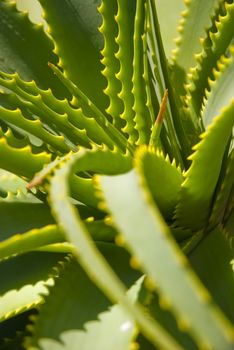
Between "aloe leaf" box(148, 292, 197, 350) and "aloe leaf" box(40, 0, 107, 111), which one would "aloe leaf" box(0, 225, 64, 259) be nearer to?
"aloe leaf" box(148, 292, 197, 350)

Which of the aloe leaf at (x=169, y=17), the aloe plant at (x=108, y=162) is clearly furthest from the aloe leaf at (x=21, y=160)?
the aloe leaf at (x=169, y=17)

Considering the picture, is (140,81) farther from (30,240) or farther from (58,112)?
(30,240)

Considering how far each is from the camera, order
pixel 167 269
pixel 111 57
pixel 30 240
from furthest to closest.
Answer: pixel 111 57 < pixel 30 240 < pixel 167 269

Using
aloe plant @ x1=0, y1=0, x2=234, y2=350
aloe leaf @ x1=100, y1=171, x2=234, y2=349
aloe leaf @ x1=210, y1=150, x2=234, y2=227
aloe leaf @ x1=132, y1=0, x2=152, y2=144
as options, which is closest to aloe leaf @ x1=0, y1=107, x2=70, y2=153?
aloe plant @ x1=0, y1=0, x2=234, y2=350

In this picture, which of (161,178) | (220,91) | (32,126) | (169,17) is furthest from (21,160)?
(169,17)

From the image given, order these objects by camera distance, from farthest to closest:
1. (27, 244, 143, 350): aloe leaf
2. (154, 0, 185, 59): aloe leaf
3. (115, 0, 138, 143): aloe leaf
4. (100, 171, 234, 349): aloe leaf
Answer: (154, 0, 185, 59): aloe leaf < (115, 0, 138, 143): aloe leaf < (27, 244, 143, 350): aloe leaf < (100, 171, 234, 349): aloe leaf

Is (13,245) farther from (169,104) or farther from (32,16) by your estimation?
(32,16)

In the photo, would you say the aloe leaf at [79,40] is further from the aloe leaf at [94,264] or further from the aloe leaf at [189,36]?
the aloe leaf at [94,264]
